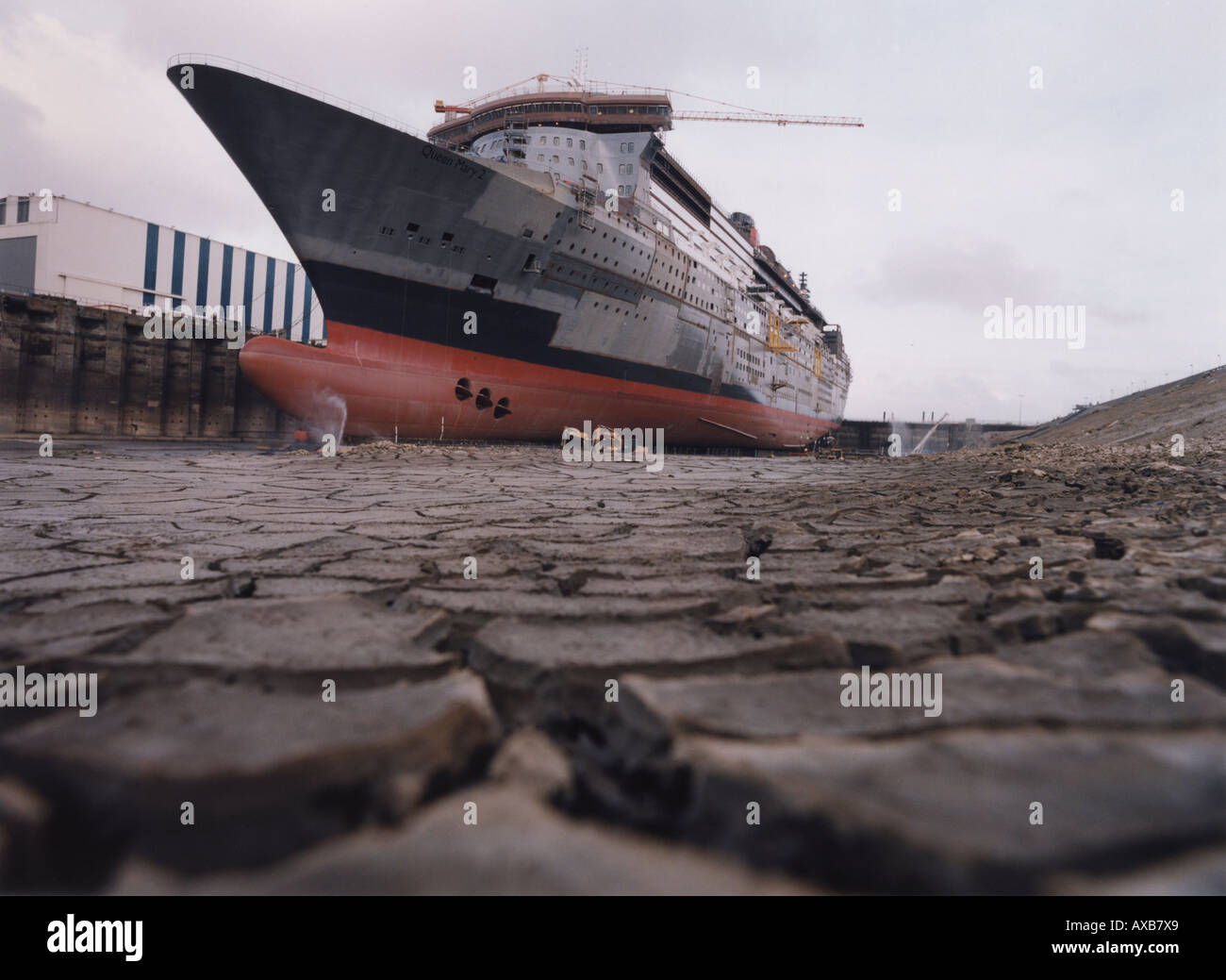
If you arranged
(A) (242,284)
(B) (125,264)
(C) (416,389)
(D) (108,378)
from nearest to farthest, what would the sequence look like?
(C) (416,389) → (D) (108,378) → (B) (125,264) → (A) (242,284)

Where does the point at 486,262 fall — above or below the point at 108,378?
above

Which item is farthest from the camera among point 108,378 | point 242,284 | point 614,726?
point 242,284

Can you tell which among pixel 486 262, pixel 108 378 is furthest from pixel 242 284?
pixel 486 262

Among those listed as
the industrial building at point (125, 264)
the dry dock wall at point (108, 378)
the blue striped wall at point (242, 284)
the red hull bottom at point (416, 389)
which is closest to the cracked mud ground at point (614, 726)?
the red hull bottom at point (416, 389)

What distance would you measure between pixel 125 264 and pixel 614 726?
20.3m

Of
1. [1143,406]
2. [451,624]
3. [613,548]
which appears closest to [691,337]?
[1143,406]

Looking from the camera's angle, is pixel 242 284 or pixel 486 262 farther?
pixel 242 284

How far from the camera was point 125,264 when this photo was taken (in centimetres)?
1517

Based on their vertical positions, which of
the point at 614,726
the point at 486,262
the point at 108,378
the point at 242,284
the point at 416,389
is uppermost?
the point at 242,284

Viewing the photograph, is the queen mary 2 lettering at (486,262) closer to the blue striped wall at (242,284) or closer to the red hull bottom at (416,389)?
the red hull bottom at (416,389)

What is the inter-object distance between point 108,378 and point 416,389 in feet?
25.3

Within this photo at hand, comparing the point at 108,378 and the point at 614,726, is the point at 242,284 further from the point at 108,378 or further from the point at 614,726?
the point at 614,726

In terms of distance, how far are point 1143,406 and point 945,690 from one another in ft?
53.5
